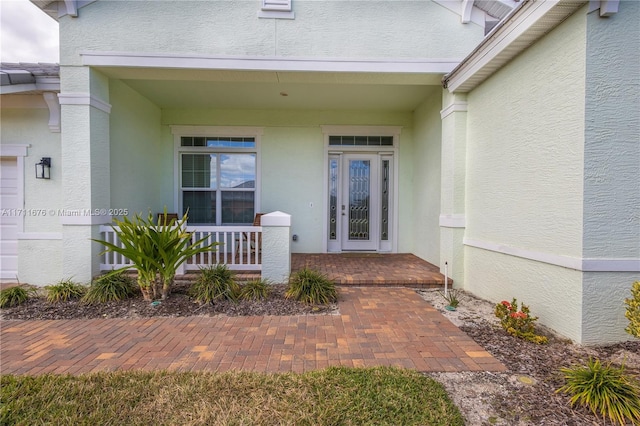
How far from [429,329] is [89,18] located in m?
6.47

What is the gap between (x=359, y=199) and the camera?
688 cm

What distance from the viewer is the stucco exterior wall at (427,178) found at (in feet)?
18.1

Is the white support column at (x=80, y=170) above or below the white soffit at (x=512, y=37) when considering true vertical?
below

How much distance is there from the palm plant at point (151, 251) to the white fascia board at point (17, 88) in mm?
2665

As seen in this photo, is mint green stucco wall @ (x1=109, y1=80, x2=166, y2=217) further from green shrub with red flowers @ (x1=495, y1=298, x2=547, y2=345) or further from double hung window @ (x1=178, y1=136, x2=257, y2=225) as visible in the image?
green shrub with red flowers @ (x1=495, y1=298, x2=547, y2=345)

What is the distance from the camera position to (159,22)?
4.46 metres

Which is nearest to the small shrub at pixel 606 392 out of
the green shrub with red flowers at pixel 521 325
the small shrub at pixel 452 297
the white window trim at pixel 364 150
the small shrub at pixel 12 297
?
the green shrub with red flowers at pixel 521 325

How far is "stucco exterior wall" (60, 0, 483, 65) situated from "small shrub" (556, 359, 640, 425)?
4420 millimetres

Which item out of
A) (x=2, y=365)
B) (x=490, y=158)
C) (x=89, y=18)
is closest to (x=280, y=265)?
(x=2, y=365)

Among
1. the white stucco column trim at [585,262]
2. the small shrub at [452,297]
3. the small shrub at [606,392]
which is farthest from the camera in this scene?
the small shrub at [452,297]

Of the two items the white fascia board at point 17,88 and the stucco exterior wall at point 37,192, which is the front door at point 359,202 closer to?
the stucco exterior wall at point 37,192

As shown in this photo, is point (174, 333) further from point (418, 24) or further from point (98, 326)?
point (418, 24)

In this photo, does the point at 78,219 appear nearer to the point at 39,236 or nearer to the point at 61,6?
the point at 39,236

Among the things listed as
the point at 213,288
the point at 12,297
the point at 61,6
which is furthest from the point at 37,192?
the point at 213,288
